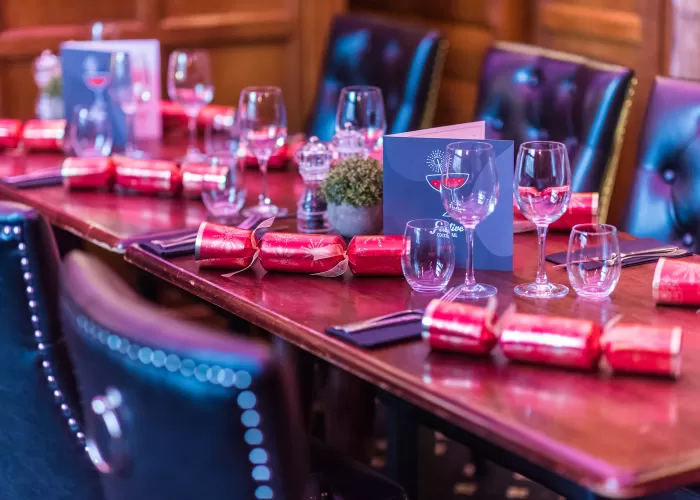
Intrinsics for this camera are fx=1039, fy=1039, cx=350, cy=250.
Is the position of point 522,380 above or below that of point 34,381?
above

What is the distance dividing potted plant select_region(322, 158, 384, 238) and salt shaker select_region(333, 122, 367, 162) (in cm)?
25

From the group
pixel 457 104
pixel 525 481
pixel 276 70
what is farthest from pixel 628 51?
pixel 525 481

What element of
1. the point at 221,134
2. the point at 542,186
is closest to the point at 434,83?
the point at 221,134

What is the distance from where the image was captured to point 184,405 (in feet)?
3.06

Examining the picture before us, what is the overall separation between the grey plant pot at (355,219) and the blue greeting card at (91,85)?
0.99 metres

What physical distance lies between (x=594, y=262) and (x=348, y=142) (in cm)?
74

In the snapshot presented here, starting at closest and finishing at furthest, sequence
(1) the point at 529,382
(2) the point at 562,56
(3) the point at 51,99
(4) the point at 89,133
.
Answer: (1) the point at 529,382, (2) the point at 562,56, (4) the point at 89,133, (3) the point at 51,99

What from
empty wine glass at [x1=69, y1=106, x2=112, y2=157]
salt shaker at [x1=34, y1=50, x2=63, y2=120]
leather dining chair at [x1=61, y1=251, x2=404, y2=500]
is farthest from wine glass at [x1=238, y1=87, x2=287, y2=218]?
leather dining chair at [x1=61, y1=251, x2=404, y2=500]

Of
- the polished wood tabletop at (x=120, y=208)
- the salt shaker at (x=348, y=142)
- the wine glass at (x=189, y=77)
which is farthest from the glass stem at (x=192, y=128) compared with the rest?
the salt shaker at (x=348, y=142)

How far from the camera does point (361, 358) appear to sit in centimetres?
132

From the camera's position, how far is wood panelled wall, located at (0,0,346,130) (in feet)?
11.0

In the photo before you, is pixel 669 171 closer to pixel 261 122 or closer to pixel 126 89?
pixel 261 122

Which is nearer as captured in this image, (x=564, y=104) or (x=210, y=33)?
(x=564, y=104)

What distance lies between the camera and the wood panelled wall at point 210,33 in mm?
3344
